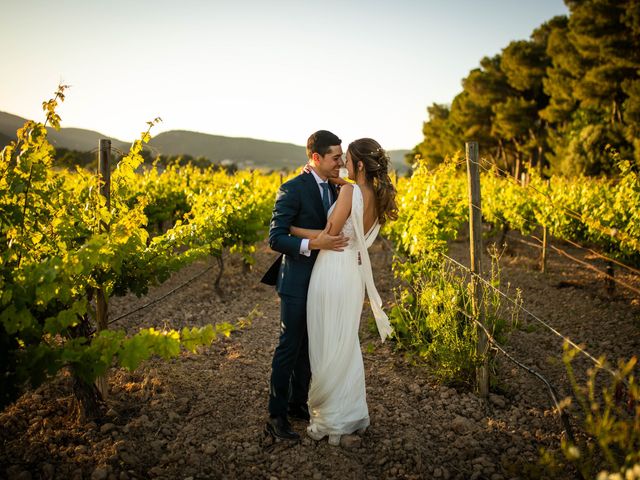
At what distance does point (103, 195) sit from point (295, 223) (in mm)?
1712

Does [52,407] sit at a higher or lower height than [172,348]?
lower

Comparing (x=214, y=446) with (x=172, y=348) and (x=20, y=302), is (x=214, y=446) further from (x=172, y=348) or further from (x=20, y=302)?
(x=20, y=302)

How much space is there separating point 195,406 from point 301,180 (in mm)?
1946

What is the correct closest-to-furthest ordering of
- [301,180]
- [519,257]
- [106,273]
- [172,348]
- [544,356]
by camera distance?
1. [172,348]
2. [301,180]
3. [106,273]
4. [544,356]
5. [519,257]

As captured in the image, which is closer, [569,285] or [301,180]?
[301,180]

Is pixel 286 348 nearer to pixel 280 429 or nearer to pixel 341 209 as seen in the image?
pixel 280 429

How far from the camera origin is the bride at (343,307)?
276 cm

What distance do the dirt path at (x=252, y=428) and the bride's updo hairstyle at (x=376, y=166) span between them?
1104mm

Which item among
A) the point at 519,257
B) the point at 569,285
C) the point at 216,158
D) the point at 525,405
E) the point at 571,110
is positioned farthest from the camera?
the point at 216,158

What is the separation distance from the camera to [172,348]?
186 cm

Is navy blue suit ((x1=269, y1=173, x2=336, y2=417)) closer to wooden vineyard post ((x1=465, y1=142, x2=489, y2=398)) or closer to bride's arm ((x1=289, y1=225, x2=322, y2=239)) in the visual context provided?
bride's arm ((x1=289, y1=225, x2=322, y2=239))

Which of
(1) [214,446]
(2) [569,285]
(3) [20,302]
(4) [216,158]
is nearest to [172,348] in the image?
(3) [20,302]

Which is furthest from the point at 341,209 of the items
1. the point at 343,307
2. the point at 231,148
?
the point at 231,148

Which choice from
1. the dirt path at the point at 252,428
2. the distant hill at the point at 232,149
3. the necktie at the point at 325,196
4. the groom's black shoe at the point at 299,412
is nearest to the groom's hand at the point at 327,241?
the necktie at the point at 325,196
